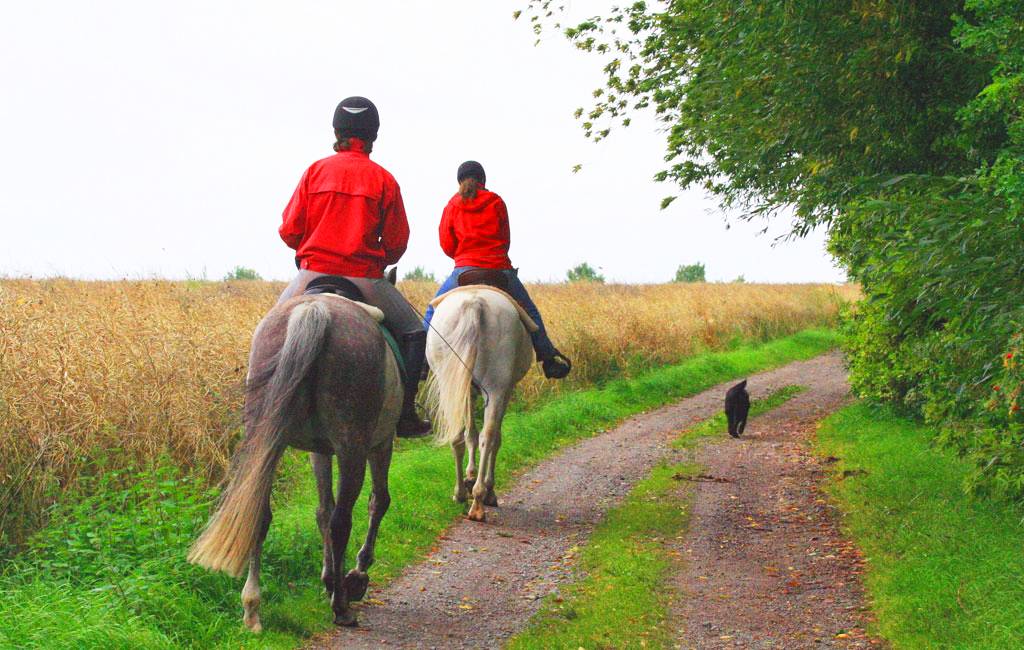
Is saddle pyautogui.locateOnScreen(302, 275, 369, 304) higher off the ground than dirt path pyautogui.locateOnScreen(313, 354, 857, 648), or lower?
higher

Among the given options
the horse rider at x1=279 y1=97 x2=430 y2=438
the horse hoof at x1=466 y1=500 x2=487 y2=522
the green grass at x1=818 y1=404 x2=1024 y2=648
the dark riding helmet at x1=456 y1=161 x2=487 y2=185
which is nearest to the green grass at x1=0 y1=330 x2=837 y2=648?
the horse hoof at x1=466 y1=500 x2=487 y2=522

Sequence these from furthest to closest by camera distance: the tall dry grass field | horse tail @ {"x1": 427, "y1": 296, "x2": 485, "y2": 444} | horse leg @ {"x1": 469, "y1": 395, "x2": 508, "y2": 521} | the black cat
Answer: the black cat → horse leg @ {"x1": 469, "y1": 395, "x2": 508, "y2": 521} → horse tail @ {"x1": 427, "y1": 296, "x2": 485, "y2": 444} → the tall dry grass field

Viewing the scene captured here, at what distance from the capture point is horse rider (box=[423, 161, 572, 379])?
9.38 meters

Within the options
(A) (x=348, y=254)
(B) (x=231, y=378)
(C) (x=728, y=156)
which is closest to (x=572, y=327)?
(C) (x=728, y=156)

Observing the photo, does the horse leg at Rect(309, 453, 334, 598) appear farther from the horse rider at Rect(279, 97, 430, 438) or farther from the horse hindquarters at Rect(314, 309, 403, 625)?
the horse rider at Rect(279, 97, 430, 438)

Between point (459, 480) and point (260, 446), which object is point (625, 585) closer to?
point (459, 480)

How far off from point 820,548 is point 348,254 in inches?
186

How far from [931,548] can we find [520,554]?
126 inches

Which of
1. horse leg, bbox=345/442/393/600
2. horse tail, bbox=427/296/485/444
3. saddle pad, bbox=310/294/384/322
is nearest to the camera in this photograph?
saddle pad, bbox=310/294/384/322

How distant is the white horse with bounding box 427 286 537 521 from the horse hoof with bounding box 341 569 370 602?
2.74m

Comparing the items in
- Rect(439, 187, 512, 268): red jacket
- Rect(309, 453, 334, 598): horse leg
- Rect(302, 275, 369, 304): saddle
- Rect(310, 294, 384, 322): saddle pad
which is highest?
Rect(439, 187, 512, 268): red jacket

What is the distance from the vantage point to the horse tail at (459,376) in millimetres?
8586

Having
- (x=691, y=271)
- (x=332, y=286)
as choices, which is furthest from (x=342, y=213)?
(x=691, y=271)

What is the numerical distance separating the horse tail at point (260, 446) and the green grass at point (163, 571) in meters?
0.55
